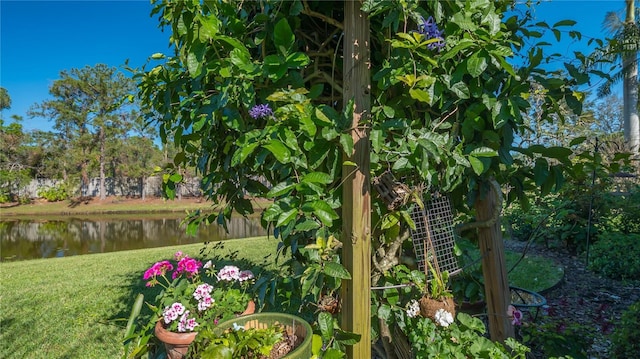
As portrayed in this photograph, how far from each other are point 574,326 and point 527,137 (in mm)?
1029

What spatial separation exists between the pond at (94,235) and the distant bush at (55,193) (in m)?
4.88

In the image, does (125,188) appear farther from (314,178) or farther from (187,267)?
(314,178)

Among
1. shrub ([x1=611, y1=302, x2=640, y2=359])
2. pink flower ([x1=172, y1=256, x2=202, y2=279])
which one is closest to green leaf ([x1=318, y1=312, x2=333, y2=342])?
pink flower ([x1=172, y1=256, x2=202, y2=279])

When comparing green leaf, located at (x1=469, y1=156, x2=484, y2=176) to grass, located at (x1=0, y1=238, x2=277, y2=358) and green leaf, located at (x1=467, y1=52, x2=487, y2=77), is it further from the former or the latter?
grass, located at (x1=0, y1=238, x2=277, y2=358)

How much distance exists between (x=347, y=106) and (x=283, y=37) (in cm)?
30

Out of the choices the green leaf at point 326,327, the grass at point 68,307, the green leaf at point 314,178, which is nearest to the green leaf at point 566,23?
the green leaf at point 314,178

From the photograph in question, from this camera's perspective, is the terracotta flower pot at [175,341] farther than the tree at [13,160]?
No

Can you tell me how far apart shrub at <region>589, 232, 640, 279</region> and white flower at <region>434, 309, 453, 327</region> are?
3058 millimetres

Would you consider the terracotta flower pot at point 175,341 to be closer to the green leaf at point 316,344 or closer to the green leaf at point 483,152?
the green leaf at point 316,344

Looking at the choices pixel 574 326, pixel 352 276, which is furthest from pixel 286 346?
pixel 574 326

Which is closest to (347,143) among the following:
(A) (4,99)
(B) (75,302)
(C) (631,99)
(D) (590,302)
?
(D) (590,302)

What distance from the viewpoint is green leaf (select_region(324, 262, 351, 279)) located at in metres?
1.08

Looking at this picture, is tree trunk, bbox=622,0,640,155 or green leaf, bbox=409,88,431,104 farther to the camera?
tree trunk, bbox=622,0,640,155

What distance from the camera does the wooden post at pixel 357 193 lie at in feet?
3.75
